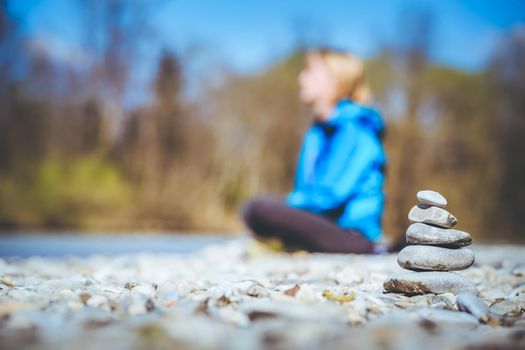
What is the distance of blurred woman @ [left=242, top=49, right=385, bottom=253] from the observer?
403cm

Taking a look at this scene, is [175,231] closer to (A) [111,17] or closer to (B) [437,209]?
(A) [111,17]

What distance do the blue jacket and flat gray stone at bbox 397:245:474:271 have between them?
1911 mm

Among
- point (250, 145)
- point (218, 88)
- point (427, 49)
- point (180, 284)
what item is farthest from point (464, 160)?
point (180, 284)

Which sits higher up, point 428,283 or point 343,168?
point 343,168

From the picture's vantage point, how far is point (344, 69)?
4.50 m

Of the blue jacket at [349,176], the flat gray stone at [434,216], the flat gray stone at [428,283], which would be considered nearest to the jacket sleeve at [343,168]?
the blue jacket at [349,176]

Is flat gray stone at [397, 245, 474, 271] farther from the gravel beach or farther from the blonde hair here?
the blonde hair

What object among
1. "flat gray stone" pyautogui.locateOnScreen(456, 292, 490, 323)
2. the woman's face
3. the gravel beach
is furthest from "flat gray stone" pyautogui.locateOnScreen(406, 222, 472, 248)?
the woman's face

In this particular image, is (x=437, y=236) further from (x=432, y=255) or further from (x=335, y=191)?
(x=335, y=191)

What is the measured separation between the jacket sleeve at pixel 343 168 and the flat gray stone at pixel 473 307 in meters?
2.35

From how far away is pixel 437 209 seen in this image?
2.12 meters

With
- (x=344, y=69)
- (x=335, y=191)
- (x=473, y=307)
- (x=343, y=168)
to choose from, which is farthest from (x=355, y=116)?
(x=473, y=307)

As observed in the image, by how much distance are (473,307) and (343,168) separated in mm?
2547

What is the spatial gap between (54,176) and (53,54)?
12.0 feet
